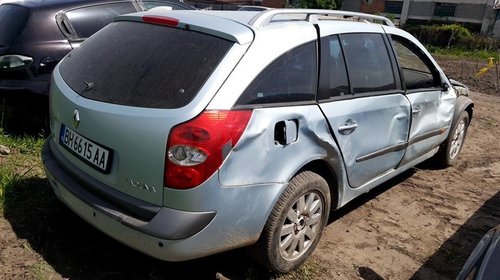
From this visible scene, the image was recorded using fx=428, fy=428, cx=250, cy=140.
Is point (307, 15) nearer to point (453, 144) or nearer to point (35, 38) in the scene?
point (35, 38)

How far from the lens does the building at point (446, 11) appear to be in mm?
34125

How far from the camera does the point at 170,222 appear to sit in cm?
210

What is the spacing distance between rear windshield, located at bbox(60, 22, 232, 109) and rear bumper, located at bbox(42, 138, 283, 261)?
1.66ft

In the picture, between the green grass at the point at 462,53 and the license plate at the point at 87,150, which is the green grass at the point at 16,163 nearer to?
the license plate at the point at 87,150

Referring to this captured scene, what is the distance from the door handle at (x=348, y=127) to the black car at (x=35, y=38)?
2.88 meters

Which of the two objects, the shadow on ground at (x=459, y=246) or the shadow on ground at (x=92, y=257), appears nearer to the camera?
the shadow on ground at (x=92, y=257)

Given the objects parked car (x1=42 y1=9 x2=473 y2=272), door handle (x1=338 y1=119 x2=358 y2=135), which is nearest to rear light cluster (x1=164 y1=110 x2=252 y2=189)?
parked car (x1=42 y1=9 x2=473 y2=272)

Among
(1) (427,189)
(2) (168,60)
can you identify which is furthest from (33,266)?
(1) (427,189)

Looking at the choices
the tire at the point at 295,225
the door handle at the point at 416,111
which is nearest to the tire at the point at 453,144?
the door handle at the point at 416,111

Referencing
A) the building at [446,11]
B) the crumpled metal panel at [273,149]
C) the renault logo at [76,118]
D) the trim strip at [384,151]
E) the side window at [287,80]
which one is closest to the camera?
the crumpled metal panel at [273,149]

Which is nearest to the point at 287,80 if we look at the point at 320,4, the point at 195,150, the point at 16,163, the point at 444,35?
the point at 195,150

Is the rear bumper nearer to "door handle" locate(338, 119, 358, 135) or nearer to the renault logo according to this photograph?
the renault logo

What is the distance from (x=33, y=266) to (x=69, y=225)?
18.7 inches

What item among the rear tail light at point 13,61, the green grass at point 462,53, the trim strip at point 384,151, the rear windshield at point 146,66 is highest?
A: the rear windshield at point 146,66
